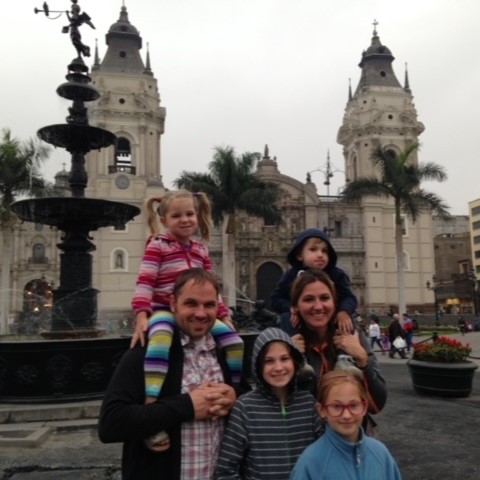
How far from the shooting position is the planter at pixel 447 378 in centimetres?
871

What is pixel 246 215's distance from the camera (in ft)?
157

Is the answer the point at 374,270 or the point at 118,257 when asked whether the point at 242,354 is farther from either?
the point at 374,270

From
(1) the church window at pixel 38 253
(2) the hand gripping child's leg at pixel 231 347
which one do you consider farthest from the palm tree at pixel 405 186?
(1) the church window at pixel 38 253

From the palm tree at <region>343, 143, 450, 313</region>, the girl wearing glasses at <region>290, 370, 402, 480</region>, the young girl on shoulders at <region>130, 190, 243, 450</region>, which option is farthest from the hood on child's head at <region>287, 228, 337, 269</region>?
the palm tree at <region>343, 143, 450, 313</region>

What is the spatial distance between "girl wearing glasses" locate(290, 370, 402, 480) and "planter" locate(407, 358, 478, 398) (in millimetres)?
7348

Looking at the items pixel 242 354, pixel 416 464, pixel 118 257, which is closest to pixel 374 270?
pixel 118 257

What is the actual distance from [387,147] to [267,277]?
1698cm

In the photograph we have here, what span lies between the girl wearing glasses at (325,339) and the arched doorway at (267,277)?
145 feet

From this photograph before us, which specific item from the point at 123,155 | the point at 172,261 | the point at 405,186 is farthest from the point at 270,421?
the point at 123,155

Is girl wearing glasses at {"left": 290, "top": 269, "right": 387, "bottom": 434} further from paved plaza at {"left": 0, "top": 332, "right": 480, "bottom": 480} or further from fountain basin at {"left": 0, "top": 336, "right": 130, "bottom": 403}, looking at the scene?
fountain basin at {"left": 0, "top": 336, "right": 130, "bottom": 403}

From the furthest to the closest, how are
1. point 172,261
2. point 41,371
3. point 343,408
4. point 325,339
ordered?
1. point 41,371
2. point 172,261
3. point 325,339
4. point 343,408

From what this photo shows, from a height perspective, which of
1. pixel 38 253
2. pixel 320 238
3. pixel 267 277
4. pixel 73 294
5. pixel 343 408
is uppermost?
pixel 38 253

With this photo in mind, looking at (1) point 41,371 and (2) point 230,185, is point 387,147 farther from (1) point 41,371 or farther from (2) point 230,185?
(1) point 41,371

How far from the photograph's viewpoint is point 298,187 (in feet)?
162
